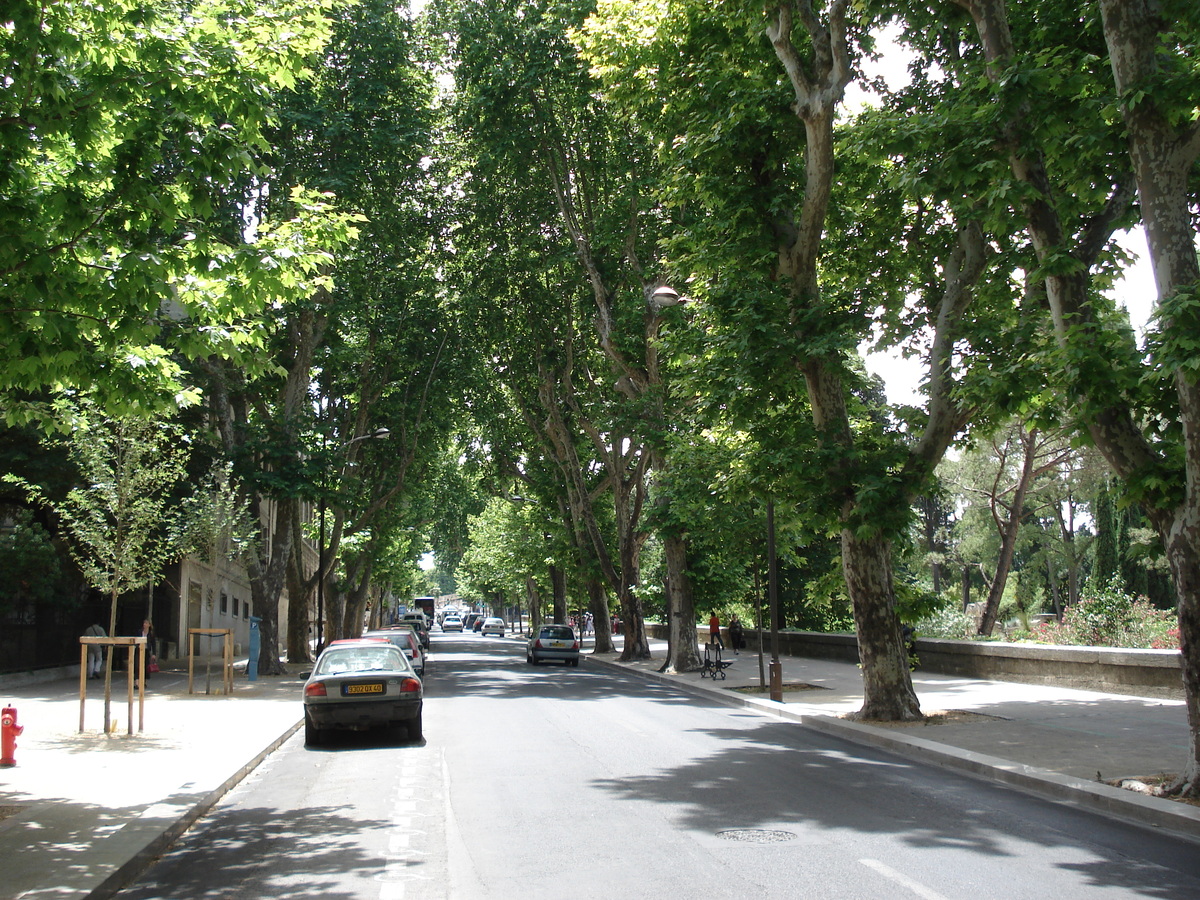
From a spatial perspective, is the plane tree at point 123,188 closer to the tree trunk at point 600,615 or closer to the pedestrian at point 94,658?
the pedestrian at point 94,658

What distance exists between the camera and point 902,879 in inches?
254

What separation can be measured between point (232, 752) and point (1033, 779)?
9733mm

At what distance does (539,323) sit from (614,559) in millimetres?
13404

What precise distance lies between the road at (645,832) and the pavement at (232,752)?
1.27 feet

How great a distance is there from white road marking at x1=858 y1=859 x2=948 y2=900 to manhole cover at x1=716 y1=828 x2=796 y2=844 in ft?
2.81

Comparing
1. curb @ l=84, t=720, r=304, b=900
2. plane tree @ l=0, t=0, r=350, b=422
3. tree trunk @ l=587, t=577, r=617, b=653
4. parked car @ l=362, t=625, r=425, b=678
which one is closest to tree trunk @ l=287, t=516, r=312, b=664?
parked car @ l=362, t=625, r=425, b=678

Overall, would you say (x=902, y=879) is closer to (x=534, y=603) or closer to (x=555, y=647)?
(x=555, y=647)

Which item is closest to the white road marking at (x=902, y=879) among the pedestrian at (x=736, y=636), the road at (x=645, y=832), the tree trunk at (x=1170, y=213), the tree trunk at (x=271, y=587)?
the road at (x=645, y=832)

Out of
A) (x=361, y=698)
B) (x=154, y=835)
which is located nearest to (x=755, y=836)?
(x=154, y=835)

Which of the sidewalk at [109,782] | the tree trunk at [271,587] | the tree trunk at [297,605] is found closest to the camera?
the sidewalk at [109,782]

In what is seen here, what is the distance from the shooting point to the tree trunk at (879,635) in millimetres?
15469

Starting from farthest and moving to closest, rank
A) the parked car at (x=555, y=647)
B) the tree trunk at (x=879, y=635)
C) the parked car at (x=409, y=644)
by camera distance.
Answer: the parked car at (x=555, y=647) → the parked car at (x=409, y=644) → the tree trunk at (x=879, y=635)

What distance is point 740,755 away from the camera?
1258 cm

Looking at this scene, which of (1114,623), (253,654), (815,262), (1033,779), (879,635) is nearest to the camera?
A: (1033,779)
